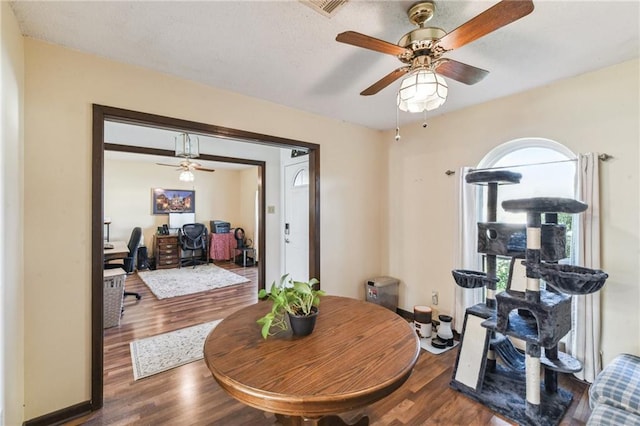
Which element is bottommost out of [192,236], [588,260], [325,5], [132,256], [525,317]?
[525,317]

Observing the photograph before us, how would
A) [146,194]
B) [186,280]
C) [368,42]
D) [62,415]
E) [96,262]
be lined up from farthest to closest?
[146,194] < [186,280] < [96,262] < [62,415] < [368,42]

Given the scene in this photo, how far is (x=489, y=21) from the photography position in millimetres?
1107

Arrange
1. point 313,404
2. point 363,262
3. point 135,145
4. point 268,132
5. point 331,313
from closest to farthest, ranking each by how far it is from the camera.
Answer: point 313,404 < point 331,313 < point 268,132 < point 363,262 < point 135,145

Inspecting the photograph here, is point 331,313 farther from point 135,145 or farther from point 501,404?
point 135,145

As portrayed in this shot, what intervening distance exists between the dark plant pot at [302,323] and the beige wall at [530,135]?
6.88ft

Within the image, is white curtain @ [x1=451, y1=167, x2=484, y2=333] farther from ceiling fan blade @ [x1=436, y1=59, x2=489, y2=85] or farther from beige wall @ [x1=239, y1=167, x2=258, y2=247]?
beige wall @ [x1=239, y1=167, x2=258, y2=247]

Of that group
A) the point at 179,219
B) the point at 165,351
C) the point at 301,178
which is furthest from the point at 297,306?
the point at 179,219

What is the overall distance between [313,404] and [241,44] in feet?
6.34

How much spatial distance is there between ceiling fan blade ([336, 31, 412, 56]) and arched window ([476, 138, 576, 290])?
5.62ft

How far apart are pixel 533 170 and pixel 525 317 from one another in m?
1.31

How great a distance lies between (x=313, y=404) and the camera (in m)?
0.94

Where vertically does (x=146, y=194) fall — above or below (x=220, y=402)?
above

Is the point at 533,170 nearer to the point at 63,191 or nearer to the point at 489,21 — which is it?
the point at 489,21

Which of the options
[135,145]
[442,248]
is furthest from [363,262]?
[135,145]
